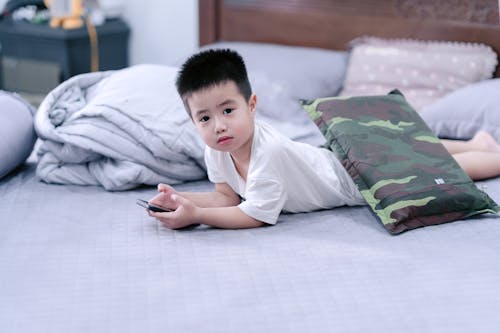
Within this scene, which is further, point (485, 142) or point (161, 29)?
point (161, 29)

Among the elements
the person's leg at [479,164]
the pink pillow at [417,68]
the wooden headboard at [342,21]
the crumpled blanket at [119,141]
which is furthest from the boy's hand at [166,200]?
the wooden headboard at [342,21]

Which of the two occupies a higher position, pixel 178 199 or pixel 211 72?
pixel 211 72

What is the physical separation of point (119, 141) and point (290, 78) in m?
0.91

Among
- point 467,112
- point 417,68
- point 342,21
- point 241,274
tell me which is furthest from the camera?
point 342,21

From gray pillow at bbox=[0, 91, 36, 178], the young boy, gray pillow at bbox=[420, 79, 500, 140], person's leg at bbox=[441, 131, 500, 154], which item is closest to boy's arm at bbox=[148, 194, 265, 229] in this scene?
the young boy

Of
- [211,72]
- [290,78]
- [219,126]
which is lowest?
[290,78]

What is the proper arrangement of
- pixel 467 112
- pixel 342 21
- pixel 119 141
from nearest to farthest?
pixel 119 141
pixel 467 112
pixel 342 21

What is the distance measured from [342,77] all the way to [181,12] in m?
1.05

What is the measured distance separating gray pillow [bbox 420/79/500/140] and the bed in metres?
0.32

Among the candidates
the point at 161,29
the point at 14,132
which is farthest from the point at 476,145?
the point at 161,29

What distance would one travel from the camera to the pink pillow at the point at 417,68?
2.32 metres

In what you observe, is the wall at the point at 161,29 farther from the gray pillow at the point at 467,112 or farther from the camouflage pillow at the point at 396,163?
the camouflage pillow at the point at 396,163

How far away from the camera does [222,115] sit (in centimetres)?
143

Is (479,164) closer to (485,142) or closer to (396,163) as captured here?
(485,142)
